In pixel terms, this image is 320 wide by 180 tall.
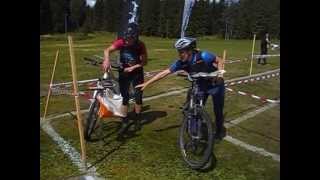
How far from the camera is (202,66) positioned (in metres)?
4.72

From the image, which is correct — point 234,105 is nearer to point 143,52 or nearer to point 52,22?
point 143,52

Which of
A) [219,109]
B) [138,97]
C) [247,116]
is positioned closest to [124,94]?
[138,97]

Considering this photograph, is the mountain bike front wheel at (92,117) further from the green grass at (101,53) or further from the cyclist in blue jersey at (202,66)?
the cyclist in blue jersey at (202,66)

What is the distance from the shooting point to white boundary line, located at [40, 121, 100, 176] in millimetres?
4855

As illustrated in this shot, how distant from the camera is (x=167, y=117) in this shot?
202 inches

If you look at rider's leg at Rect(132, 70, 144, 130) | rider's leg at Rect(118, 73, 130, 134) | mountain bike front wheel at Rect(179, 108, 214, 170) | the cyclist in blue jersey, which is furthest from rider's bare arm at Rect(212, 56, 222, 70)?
rider's leg at Rect(118, 73, 130, 134)

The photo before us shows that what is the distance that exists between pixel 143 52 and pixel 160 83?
1.22ft

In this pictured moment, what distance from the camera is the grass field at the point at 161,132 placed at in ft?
15.4

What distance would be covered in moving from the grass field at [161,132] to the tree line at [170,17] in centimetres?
13

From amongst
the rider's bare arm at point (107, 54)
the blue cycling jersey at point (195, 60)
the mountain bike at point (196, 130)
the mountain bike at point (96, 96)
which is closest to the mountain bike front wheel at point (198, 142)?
the mountain bike at point (196, 130)

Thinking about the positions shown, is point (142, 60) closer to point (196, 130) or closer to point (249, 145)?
point (196, 130)
